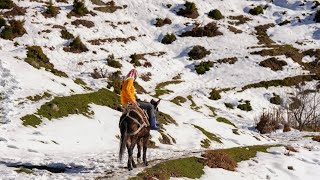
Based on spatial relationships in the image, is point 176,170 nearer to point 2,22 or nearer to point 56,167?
point 56,167

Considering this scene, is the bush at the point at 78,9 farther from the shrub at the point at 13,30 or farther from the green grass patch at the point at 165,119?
the green grass patch at the point at 165,119

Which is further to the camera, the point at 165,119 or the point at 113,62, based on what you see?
the point at 113,62

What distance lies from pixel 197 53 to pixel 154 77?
37.9 feet

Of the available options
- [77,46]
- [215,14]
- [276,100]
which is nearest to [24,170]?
[77,46]

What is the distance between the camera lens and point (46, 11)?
6031cm

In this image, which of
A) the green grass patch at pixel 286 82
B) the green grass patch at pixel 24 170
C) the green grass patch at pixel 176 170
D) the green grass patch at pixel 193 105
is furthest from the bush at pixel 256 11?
the green grass patch at pixel 24 170

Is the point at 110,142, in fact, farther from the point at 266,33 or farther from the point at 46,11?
the point at 266,33

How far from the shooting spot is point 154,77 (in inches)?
2153

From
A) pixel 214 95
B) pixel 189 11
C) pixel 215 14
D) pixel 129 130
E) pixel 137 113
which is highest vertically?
pixel 137 113

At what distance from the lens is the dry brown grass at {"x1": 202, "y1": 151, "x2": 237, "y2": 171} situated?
1622 centimetres

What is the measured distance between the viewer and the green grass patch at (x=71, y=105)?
20547 mm

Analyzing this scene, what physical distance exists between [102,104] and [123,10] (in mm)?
47720

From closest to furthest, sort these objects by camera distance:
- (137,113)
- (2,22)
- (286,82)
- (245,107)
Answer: (137,113)
(245,107)
(2,22)
(286,82)

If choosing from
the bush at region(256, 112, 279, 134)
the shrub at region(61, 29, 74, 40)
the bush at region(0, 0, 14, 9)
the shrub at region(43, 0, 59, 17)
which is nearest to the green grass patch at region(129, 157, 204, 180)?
the bush at region(256, 112, 279, 134)
